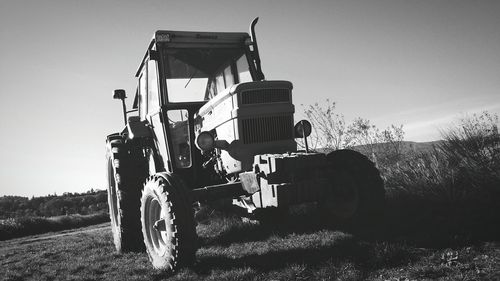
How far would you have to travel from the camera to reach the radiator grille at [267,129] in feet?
13.3

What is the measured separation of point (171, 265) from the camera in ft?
12.0

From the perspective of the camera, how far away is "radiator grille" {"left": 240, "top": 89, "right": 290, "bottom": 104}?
4.01 meters

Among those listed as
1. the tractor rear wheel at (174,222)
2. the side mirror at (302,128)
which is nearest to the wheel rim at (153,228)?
the tractor rear wheel at (174,222)

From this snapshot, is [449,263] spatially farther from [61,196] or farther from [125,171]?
[61,196]

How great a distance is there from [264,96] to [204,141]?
3.03ft

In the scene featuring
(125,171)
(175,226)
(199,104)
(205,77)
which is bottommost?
(175,226)

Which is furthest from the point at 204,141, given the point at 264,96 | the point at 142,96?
the point at 142,96

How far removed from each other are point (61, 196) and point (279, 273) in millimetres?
27284

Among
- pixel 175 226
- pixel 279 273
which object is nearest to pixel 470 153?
pixel 279 273

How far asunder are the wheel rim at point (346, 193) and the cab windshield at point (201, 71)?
2.04 meters

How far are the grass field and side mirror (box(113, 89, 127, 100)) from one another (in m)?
2.66

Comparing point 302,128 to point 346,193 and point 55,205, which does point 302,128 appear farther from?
point 55,205

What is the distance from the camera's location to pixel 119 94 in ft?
19.4

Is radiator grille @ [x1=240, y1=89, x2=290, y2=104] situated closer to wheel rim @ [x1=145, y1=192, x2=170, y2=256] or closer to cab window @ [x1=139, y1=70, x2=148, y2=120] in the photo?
wheel rim @ [x1=145, y1=192, x2=170, y2=256]
